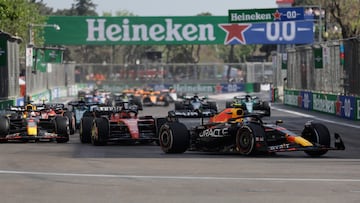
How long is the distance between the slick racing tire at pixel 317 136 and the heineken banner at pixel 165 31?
2016 inches

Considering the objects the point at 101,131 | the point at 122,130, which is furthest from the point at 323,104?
the point at 101,131

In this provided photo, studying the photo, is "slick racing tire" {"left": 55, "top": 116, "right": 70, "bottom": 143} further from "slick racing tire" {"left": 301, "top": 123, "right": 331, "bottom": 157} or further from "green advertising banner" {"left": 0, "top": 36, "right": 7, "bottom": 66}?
"green advertising banner" {"left": 0, "top": 36, "right": 7, "bottom": 66}

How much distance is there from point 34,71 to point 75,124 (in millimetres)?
23088

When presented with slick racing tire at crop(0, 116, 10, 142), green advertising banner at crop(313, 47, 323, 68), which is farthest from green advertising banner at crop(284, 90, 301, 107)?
slick racing tire at crop(0, 116, 10, 142)

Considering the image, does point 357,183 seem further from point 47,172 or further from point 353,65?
point 353,65

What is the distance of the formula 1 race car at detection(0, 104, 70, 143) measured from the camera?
75.6 ft

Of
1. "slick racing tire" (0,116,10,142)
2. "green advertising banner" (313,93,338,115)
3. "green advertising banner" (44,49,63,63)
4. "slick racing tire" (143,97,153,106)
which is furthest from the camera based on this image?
"green advertising banner" (44,49,63,63)

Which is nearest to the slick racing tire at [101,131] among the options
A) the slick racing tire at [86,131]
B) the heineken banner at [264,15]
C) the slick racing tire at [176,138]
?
the slick racing tire at [86,131]

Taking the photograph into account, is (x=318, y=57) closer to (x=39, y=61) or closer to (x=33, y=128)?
(x=39, y=61)

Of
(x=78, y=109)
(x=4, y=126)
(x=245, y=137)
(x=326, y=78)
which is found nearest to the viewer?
(x=245, y=137)

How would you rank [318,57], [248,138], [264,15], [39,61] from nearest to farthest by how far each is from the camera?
[248,138] → [318,57] → [39,61] → [264,15]

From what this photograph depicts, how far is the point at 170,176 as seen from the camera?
14.5 m

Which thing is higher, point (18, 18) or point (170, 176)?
point (18, 18)

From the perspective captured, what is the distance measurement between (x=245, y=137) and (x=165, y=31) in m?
52.3
